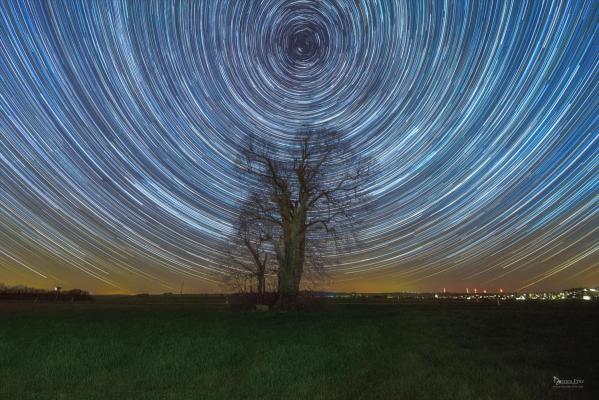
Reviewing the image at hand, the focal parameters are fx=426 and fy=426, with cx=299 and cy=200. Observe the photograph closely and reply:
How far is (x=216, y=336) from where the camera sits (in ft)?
39.0

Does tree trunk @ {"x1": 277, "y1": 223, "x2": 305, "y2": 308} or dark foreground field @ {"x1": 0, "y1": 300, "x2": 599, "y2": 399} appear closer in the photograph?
dark foreground field @ {"x1": 0, "y1": 300, "x2": 599, "y2": 399}

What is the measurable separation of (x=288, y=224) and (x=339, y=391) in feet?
53.6

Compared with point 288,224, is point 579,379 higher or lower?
lower

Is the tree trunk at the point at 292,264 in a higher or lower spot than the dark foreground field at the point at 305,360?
higher

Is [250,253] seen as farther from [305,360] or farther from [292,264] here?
[305,360]

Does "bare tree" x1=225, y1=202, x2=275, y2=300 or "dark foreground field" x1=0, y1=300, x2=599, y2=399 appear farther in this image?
"bare tree" x1=225, y1=202, x2=275, y2=300

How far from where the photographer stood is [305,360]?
931 cm

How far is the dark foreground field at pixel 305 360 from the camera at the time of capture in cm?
745

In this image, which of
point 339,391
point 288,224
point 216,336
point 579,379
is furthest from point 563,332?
point 288,224

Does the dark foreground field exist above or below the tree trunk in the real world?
below

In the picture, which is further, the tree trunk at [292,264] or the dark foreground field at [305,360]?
the tree trunk at [292,264]

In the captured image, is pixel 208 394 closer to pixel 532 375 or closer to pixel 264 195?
pixel 532 375

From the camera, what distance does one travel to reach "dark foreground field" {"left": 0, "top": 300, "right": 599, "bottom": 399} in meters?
7.45

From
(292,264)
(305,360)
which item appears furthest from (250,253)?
(305,360)
